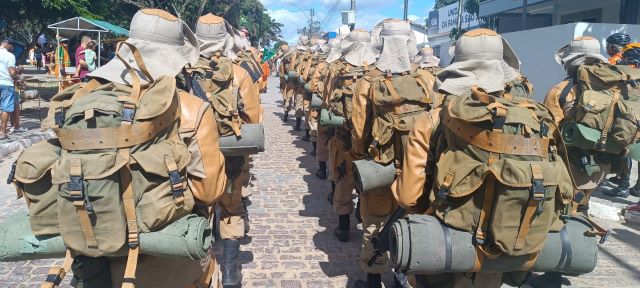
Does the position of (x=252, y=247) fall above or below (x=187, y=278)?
below

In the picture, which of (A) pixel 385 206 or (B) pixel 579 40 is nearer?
(A) pixel 385 206

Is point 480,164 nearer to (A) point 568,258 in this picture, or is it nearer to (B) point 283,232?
(A) point 568,258

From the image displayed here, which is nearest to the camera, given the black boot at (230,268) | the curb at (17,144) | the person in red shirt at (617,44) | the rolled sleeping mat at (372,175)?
the rolled sleeping mat at (372,175)

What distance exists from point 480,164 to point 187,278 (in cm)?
165

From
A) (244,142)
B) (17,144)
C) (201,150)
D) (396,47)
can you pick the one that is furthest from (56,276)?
(17,144)

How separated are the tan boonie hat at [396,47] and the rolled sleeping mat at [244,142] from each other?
1.49 metres

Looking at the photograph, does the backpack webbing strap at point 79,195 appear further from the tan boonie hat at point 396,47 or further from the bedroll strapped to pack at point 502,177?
the tan boonie hat at point 396,47

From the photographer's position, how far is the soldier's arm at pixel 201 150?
2295mm

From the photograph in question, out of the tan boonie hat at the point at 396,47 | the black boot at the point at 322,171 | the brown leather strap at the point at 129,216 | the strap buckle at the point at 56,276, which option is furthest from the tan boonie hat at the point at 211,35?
the black boot at the point at 322,171

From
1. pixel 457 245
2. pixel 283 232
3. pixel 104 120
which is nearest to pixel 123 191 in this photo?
pixel 104 120

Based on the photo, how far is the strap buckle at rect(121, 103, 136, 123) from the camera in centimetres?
199

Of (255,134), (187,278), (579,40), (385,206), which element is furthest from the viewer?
(579,40)

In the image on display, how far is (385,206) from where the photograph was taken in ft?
13.0

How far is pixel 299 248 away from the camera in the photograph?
17.1 ft
